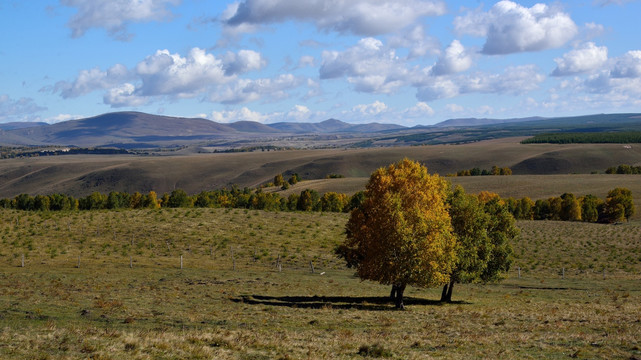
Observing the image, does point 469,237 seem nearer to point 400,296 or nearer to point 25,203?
point 400,296

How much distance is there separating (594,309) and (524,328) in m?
10.3

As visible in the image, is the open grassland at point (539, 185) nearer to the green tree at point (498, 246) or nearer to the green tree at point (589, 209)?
the green tree at point (589, 209)

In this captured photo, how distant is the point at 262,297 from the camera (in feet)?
132

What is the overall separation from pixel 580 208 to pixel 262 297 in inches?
4484

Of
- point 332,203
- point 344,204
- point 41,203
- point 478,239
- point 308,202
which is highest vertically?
point 478,239

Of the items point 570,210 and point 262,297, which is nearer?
point 262,297

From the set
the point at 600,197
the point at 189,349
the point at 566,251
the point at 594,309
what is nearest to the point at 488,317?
the point at 594,309

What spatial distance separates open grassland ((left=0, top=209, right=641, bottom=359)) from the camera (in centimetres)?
2227

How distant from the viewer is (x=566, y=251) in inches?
2884

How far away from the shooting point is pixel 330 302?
130ft

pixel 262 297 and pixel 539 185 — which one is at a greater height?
pixel 262 297

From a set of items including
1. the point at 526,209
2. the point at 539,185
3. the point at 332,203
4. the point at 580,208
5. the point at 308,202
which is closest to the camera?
the point at 580,208

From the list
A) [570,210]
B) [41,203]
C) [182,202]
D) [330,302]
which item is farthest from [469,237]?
[41,203]

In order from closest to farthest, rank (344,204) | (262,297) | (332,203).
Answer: (262,297), (332,203), (344,204)
